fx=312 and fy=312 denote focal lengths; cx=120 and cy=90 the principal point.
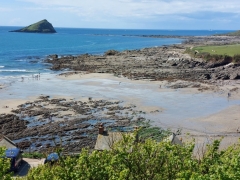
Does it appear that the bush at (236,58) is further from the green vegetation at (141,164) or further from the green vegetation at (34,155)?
the green vegetation at (141,164)

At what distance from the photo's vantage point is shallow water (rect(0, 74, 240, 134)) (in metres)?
43.2

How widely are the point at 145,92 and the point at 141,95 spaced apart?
2.52 meters

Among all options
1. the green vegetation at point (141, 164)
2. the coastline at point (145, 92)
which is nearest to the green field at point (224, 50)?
the coastline at point (145, 92)

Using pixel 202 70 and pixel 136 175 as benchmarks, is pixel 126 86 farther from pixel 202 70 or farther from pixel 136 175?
pixel 136 175

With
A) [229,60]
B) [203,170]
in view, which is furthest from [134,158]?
[229,60]

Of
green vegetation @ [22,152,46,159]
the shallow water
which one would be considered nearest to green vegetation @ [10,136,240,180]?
green vegetation @ [22,152,46,159]

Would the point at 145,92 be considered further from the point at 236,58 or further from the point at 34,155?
the point at 236,58

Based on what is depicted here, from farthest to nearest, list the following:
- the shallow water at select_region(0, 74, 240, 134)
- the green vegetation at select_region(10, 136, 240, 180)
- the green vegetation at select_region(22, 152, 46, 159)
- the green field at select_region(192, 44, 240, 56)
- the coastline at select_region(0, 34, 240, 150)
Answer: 1. the green field at select_region(192, 44, 240, 56)
2. the shallow water at select_region(0, 74, 240, 134)
3. the coastline at select_region(0, 34, 240, 150)
4. the green vegetation at select_region(22, 152, 46, 159)
5. the green vegetation at select_region(10, 136, 240, 180)

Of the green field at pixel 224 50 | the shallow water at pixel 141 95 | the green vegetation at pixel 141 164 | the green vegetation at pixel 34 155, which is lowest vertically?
the green vegetation at pixel 34 155

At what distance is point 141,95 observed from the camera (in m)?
53.8

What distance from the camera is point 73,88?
58531 mm

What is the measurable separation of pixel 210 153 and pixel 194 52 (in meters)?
87.9

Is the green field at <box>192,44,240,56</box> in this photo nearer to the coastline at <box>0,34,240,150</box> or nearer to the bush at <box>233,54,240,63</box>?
the bush at <box>233,54,240,63</box>

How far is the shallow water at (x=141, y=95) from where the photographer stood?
43.2m
